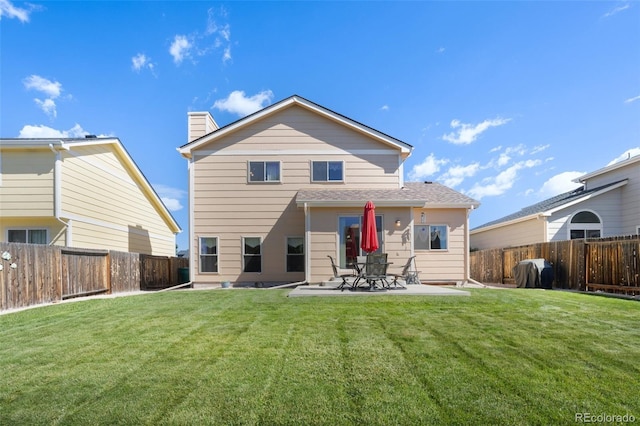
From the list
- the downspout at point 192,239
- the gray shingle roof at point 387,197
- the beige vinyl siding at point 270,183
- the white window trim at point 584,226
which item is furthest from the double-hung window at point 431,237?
the downspout at point 192,239

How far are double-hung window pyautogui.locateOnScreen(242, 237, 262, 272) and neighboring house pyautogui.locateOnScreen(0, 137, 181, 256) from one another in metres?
6.14

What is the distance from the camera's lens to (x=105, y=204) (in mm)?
15141

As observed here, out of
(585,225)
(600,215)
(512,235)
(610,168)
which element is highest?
(610,168)

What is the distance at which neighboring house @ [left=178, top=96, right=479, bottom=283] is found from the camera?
44.3 ft

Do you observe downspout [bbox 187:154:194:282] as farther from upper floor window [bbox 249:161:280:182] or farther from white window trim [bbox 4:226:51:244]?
white window trim [bbox 4:226:51:244]

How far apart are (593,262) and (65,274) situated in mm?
16598

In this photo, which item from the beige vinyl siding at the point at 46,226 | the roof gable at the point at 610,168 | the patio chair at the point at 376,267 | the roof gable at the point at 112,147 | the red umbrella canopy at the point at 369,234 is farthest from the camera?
the roof gable at the point at 610,168

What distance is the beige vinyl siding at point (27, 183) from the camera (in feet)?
38.5

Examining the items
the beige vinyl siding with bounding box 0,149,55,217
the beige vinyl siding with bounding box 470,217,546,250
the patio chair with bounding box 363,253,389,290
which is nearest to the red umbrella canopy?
the patio chair with bounding box 363,253,389,290

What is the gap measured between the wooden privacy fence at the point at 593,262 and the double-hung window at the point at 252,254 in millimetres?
11122

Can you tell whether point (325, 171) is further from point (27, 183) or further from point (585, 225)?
point (585, 225)

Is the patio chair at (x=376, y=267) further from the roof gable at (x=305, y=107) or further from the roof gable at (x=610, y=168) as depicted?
the roof gable at (x=610, y=168)

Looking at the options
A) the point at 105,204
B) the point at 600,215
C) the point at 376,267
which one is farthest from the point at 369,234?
the point at 600,215

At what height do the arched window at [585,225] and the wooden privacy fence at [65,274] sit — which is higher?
the arched window at [585,225]
